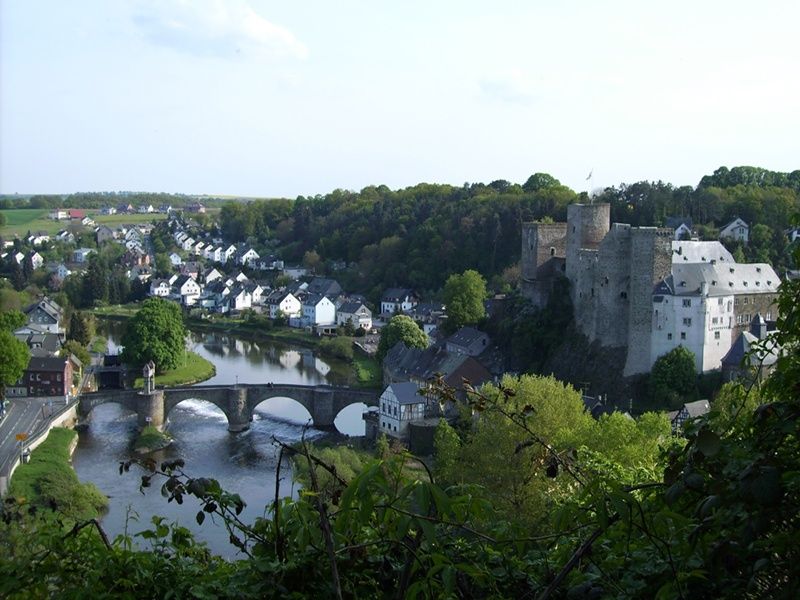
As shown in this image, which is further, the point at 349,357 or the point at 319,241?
the point at 319,241

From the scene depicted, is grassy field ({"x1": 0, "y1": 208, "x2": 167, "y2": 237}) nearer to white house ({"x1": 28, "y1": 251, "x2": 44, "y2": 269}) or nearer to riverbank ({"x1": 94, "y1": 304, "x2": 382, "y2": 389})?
white house ({"x1": 28, "y1": 251, "x2": 44, "y2": 269})

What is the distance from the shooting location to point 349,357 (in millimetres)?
38688

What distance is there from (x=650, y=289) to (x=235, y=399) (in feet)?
37.9

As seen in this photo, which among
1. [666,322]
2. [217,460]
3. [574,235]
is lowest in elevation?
[217,460]

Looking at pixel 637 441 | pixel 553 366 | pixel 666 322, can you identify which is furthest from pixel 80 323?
pixel 637 441

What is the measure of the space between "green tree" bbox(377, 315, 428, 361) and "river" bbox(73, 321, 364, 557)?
84.1 inches

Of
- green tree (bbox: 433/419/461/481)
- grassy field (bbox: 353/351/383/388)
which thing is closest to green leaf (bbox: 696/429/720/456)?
green tree (bbox: 433/419/461/481)

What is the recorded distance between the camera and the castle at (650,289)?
23.0 meters

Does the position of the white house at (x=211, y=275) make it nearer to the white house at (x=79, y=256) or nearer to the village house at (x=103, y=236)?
the white house at (x=79, y=256)

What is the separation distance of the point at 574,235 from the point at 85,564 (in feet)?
80.5

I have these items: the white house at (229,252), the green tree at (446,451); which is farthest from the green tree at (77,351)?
the white house at (229,252)

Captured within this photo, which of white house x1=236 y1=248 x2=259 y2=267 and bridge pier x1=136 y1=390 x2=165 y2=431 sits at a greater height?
white house x1=236 y1=248 x2=259 y2=267

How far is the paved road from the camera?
828 inches

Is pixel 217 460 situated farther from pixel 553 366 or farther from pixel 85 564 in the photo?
pixel 85 564
